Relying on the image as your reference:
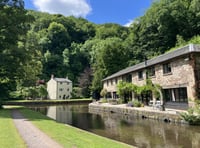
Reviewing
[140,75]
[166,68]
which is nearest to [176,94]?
[166,68]

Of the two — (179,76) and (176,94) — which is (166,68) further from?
(176,94)

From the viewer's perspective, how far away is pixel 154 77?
25.7 m

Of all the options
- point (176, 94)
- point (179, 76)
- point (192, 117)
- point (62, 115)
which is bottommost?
point (62, 115)

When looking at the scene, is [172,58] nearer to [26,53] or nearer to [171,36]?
[26,53]

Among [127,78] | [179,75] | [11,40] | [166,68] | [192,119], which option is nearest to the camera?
[192,119]

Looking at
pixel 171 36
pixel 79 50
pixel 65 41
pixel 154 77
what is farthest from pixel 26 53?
pixel 65 41

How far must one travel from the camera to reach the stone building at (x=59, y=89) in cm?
7056

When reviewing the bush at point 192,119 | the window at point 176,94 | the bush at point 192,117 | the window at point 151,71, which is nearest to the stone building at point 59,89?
the window at point 151,71

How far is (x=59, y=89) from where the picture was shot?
70.9 meters

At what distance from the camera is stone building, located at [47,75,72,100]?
70.6m

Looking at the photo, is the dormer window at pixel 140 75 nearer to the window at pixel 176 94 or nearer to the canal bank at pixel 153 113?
the canal bank at pixel 153 113

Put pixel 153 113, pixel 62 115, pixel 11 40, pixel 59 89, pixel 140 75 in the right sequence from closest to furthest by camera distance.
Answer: pixel 153 113 → pixel 62 115 → pixel 11 40 → pixel 140 75 → pixel 59 89

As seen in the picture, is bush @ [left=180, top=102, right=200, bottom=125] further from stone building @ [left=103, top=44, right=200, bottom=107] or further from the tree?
the tree

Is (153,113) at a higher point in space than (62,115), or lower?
higher
